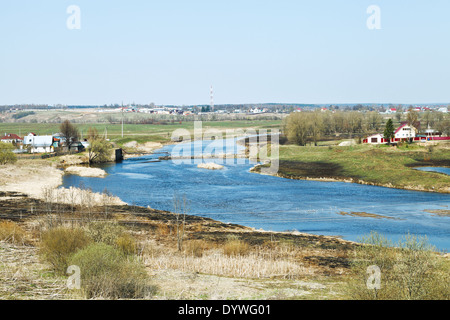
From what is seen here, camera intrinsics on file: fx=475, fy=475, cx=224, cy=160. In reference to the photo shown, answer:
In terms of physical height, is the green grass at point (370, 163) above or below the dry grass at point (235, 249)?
above

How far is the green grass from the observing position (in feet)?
171

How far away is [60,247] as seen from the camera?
766 inches

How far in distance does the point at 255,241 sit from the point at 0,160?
43.3 metres

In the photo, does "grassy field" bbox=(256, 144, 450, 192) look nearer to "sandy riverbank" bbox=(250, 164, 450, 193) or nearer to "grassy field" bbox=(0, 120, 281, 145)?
"sandy riverbank" bbox=(250, 164, 450, 193)

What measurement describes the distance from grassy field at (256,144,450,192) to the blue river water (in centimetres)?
306

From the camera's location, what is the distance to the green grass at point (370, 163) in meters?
52.1

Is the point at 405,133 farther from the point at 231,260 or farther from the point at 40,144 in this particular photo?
the point at 231,260

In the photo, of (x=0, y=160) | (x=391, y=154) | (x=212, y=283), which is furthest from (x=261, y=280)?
(x=391, y=154)

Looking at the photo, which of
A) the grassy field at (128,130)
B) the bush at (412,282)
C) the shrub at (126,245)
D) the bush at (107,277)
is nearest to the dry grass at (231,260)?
the shrub at (126,245)

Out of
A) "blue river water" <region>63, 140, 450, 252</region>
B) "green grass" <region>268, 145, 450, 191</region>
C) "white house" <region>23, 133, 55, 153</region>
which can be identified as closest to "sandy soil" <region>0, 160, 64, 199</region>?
"blue river water" <region>63, 140, 450, 252</region>

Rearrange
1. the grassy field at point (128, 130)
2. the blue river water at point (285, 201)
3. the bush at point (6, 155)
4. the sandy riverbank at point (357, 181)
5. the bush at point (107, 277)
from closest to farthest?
the bush at point (107, 277)
the blue river water at point (285, 201)
the sandy riverbank at point (357, 181)
the bush at point (6, 155)
the grassy field at point (128, 130)

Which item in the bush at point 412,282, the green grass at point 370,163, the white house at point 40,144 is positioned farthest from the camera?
the white house at point 40,144

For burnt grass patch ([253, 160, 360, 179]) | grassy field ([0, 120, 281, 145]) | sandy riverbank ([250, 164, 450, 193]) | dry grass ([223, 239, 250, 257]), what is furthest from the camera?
grassy field ([0, 120, 281, 145])

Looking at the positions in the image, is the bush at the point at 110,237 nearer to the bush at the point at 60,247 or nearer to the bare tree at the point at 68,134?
the bush at the point at 60,247
